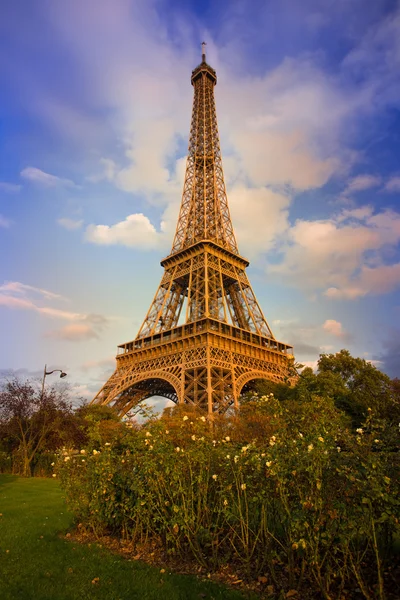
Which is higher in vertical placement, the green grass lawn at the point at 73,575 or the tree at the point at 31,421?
the tree at the point at 31,421

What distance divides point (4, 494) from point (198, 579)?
37.0 ft

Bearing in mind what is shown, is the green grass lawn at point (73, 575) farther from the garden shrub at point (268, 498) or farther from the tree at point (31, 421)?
the tree at point (31, 421)

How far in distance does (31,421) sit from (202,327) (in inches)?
640

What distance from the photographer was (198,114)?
53.1 metres

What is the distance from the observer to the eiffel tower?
102 feet

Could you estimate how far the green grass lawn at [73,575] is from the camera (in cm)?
516

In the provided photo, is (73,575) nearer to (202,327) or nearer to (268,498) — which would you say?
(268,498)

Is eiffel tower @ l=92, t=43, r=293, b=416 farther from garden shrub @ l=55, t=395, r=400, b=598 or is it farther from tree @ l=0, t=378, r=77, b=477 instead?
garden shrub @ l=55, t=395, r=400, b=598

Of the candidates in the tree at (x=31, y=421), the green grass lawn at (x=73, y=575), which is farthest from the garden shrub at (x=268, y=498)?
the tree at (x=31, y=421)

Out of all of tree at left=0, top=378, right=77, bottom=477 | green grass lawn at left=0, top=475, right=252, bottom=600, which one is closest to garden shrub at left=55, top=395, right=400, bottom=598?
green grass lawn at left=0, top=475, right=252, bottom=600

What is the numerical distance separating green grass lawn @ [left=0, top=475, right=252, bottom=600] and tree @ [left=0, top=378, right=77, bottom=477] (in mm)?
15276

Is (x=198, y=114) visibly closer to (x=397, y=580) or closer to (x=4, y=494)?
(x=4, y=494)

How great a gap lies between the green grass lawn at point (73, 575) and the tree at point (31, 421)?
1528 cm

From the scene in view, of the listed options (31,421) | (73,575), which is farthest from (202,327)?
(73,575)
